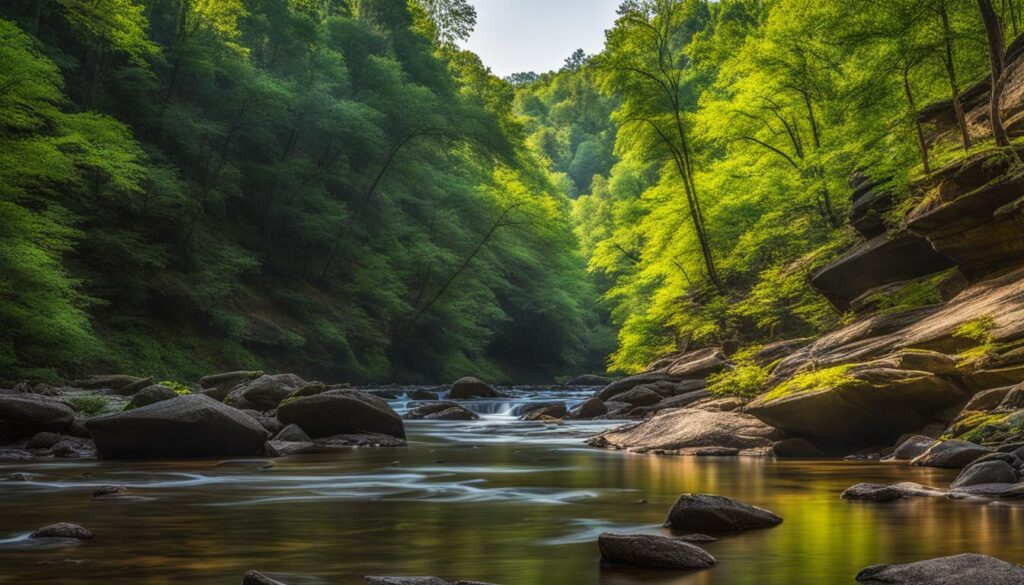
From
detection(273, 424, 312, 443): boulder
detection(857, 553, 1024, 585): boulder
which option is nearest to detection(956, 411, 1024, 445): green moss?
detection(857, 553, 1024, 585): boulder

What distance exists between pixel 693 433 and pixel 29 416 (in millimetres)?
10967

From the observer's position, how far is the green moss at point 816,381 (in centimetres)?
1343

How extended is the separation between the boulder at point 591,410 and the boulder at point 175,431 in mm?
12316

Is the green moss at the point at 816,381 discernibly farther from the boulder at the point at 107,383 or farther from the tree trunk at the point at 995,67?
the boulder at the point at 107,383

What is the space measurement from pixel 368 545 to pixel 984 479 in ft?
20.2

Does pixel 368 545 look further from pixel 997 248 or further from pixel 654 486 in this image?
pixel 997 248

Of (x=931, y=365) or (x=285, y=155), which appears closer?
(x=931, y=365)

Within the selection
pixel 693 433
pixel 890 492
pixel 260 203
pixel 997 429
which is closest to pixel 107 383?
pixel 693 433

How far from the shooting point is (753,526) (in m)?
7.48

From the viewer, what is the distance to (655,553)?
578 cm

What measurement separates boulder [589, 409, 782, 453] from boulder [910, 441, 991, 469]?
3335mm

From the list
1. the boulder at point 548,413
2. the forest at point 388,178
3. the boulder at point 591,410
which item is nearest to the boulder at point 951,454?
the forest at point 388,178

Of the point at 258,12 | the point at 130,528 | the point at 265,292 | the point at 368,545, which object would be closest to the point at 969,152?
the point at 368,545

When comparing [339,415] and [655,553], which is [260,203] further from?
[655,553]
